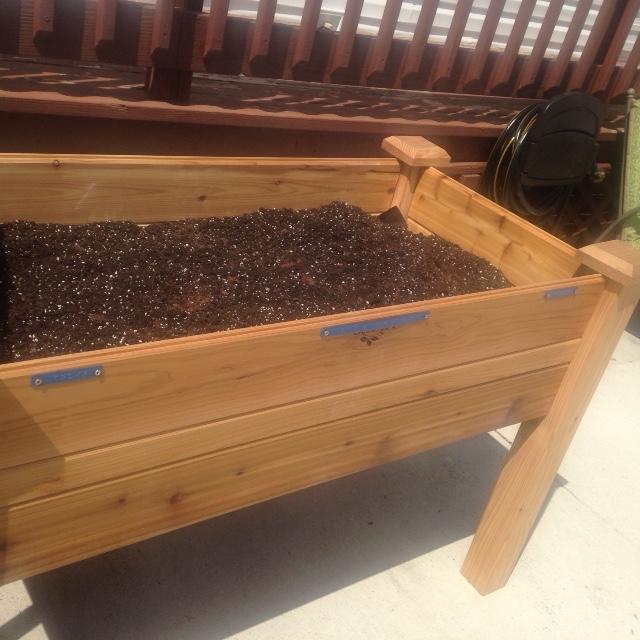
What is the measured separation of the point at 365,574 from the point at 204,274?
42.8 inches

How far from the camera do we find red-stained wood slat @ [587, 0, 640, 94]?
12.0 feet

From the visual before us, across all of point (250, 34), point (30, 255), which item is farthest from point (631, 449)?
point (30, 255)

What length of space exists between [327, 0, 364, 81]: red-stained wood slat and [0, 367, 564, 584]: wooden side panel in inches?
64.5

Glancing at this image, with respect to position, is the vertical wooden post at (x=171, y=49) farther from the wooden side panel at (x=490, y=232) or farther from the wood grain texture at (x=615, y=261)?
the wood grain texture at (x=615, y=261)

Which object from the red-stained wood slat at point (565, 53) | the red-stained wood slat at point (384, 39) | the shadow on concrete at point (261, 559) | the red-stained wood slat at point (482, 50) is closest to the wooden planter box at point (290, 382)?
the shadow on concrete at point (261, 559)

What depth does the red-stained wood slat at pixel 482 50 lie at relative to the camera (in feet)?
10.6

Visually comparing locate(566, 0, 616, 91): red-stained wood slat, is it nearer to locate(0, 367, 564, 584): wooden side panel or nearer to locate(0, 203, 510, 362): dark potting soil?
locate(0, 203, 510, 362): dark potting soil

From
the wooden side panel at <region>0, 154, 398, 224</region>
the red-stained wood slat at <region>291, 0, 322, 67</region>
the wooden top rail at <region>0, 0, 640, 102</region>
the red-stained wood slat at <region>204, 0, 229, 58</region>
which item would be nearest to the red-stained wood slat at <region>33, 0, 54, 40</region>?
the wooden top rail at <region>0, 0, 640, 102</region>

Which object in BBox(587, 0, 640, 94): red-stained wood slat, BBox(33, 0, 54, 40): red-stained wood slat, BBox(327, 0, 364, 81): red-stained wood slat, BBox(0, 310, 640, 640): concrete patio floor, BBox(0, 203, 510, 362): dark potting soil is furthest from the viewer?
BBox(587, 0, 640, 94): red-stained wood slat

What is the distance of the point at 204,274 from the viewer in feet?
6.17

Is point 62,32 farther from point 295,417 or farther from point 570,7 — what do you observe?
point 570,7

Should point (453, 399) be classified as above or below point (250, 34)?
below

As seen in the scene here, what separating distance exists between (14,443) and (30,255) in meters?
0.83

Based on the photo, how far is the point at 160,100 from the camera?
250cm
